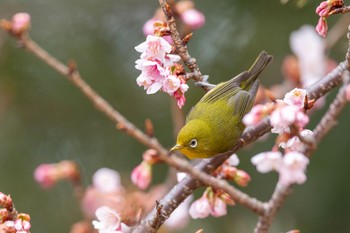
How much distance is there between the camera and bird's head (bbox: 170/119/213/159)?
177 cm

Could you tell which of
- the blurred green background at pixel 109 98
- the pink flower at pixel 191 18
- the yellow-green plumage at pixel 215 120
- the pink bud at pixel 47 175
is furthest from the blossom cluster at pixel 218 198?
the blurred green background at pixel 109 98

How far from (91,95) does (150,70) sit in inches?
8.4

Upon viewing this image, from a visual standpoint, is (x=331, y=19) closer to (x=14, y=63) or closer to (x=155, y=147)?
(x=14, y=63)

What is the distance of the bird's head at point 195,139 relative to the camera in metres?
1.77

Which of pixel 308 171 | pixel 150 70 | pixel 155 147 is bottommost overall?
→ pixel 155 147

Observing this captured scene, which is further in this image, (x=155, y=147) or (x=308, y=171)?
(x=308, y=171)

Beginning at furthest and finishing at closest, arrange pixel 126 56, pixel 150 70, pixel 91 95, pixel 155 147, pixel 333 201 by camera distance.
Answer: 1. pixel 126 56
2. pixel 333 201
3. pixel 91 95
4. pixel 150 70
5. pixel 155 147

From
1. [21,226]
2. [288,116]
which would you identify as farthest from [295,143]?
[21,226]

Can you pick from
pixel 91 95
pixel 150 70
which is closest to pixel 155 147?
pixel 150 70

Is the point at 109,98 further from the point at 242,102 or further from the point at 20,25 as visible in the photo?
the point at 242,102

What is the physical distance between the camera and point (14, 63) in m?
2.81

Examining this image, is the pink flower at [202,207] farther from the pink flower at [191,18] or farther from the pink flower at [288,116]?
the pink flower at [191,18]

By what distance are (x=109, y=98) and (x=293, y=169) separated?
170 cm

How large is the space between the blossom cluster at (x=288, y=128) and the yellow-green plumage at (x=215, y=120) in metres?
0.46
